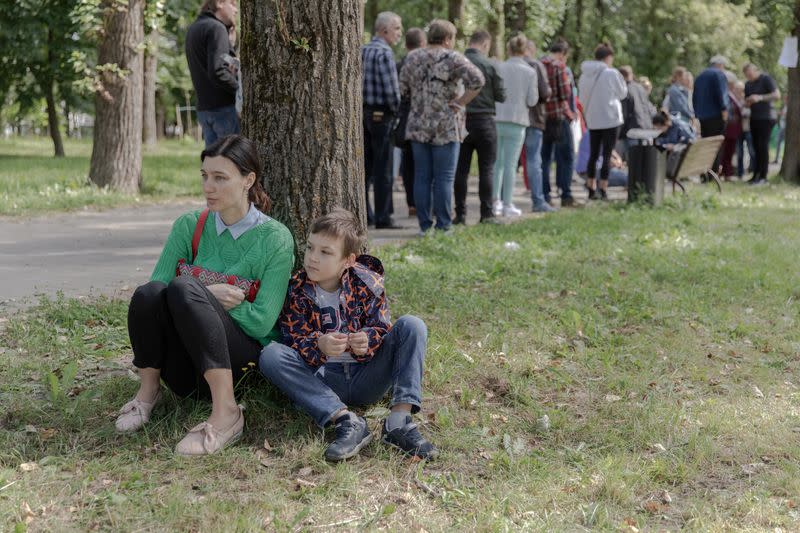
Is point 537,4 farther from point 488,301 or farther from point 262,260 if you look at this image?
point 262,260

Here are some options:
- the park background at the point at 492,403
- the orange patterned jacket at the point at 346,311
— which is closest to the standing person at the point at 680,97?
the park background at the point at 492,403

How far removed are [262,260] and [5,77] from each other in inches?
922

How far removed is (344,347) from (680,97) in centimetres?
1290

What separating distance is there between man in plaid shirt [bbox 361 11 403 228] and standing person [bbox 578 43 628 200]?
12.9 ft

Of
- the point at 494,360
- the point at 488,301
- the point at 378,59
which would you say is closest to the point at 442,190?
the point at 378,59

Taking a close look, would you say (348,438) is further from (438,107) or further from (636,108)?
(636,108)

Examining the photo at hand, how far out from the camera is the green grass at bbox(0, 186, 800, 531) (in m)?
3.64

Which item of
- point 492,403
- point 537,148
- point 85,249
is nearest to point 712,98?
point 537,148

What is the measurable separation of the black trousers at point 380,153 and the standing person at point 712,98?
8.06 metres

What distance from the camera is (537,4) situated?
23.8 meters

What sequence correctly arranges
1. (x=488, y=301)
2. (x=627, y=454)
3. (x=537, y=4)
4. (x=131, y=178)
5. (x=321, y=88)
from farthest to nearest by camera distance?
(x=537, y=4)
(x=131, y=178)
(x=488, y=301)
(x=321, y=88)
(x=627, y=454)

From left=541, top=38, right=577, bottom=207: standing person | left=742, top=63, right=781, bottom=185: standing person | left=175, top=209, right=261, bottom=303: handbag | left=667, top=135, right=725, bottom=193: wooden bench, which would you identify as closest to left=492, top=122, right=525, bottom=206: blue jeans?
left=541, top=38, right=577, bottom=207: standing person

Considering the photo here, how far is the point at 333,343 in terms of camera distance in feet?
13.6

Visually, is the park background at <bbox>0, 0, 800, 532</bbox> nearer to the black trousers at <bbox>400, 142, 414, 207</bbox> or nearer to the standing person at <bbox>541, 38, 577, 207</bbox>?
the black trousers at <bbox>400, 142, 414, 207</bbox>
